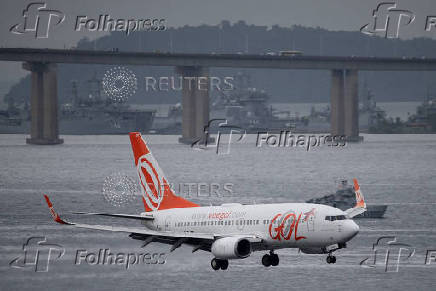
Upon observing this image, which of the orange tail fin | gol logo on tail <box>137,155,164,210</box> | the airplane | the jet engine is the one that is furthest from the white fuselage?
gol logo on tail <box>137,155,164,210</box>

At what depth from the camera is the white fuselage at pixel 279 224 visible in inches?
2758

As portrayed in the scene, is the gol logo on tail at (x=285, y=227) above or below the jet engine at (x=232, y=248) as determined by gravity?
above

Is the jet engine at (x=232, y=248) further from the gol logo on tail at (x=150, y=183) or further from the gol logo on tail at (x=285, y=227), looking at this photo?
the gol logo on tail at (x=150, y=183)

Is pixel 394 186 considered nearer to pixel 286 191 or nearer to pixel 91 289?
pixel 286 191

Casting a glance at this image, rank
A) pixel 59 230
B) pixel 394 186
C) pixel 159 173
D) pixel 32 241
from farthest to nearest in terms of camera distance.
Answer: pixel 394 186
pixel 59 230
pixel 32 241
pixel 159 173

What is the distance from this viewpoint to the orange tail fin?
86.1 m

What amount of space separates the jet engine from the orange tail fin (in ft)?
40.9

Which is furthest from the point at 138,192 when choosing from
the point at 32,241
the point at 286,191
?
the point at 32,241

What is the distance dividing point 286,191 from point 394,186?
94.7ft

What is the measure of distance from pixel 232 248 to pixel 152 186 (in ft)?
56.2

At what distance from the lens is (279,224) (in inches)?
2842

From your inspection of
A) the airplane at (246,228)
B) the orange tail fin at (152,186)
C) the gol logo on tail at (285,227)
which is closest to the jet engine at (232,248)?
the airplane at (246,228)

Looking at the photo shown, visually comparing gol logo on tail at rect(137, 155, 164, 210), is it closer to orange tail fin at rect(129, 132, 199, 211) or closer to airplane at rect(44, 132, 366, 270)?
orange tail fin at rect(129, 132, 199, 211)

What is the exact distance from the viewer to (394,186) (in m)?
198
